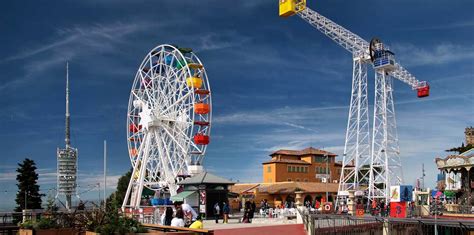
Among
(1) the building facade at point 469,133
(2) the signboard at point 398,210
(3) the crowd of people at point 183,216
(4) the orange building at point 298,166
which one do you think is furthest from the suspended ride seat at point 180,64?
(1) the building facade at point 469,133

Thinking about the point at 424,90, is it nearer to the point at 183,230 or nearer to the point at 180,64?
the point at 180,64

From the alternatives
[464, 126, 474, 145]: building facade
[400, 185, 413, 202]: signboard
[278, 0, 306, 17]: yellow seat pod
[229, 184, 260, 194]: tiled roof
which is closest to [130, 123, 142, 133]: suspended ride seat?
[278, 0, 306, 17]: yellow seat pod

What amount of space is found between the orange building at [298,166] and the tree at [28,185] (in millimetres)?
30838

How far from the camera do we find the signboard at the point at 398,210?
3031cm

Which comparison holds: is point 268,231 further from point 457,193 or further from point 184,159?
point 457,193

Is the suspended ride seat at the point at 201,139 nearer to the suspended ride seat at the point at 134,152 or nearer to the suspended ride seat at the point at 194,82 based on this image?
the suspended ride seat at the point at 194,82

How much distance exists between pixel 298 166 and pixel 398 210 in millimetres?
45957

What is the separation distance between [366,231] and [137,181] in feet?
106

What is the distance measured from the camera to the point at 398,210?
30.6 metres

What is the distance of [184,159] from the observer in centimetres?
4712

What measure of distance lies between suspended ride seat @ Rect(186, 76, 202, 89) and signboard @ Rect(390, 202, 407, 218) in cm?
2181

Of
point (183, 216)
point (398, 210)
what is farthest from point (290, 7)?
point (183, 216)

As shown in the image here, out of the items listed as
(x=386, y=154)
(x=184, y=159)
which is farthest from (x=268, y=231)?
(x=386, y=154)

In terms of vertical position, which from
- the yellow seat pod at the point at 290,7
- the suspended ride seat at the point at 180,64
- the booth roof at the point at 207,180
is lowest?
the booth roof at the point at 207,180
